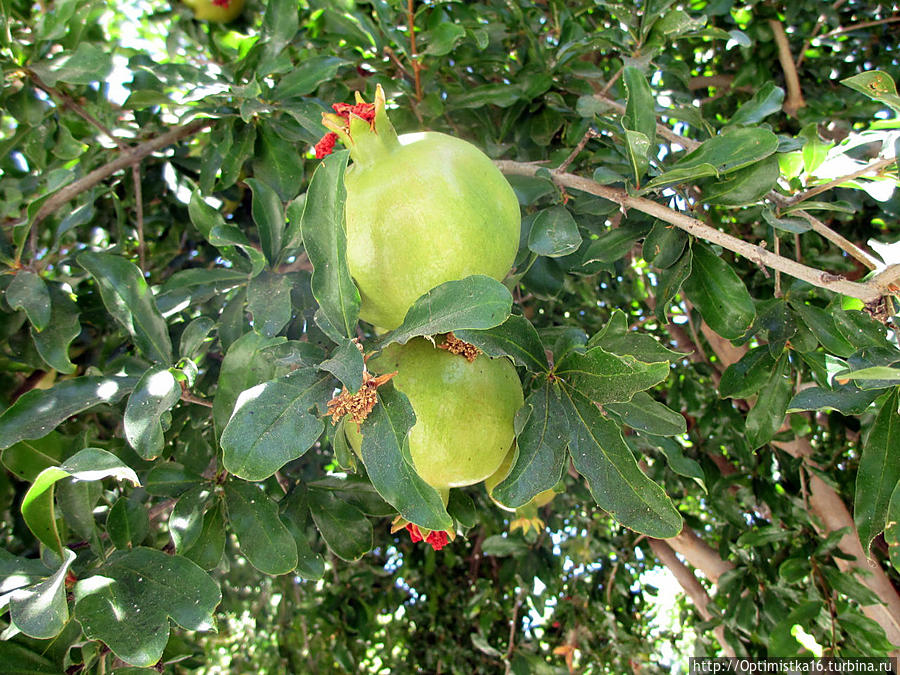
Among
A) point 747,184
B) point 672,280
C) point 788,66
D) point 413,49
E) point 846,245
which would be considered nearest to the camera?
point 846,245

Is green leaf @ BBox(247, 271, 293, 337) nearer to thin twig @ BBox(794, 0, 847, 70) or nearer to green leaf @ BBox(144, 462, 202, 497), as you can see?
green leaf @ BBox(144, 462, 202, 497)

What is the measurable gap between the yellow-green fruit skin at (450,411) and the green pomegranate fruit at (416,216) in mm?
90

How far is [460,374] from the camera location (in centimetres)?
102

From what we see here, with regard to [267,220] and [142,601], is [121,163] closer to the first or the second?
[267,220]

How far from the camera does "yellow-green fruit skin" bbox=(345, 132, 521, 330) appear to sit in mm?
924

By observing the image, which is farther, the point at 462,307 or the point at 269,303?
the point at 269,303

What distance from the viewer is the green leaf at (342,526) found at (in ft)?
4.80

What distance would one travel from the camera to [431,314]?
87cm

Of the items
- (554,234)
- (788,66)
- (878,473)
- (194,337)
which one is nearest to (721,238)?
(554,234)

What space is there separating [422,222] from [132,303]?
0.65 m

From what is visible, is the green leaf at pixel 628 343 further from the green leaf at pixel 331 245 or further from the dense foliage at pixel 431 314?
the green leaf at pixel 331 245

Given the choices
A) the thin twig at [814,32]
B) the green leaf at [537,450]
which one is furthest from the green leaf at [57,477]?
the thin twig at [814,32]

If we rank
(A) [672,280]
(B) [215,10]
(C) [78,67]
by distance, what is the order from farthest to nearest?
(B) [215,10] < (C) [78,67] < (A) [672,280]

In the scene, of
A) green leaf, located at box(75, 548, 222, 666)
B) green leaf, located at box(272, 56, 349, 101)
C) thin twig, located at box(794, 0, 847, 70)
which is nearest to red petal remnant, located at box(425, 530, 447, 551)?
green leaf, located at box(75, 548, 222, 666)
